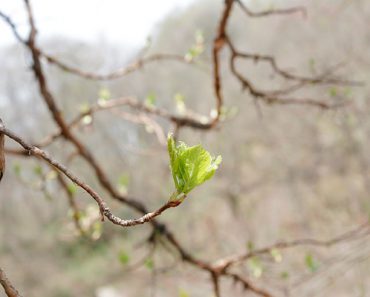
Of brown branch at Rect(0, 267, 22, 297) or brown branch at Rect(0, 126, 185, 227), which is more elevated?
brown branch at Rect(0, 126, 185, 227)

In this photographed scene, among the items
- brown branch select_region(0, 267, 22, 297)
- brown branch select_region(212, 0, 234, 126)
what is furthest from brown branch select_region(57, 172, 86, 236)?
brown branch select_region(0, 267, 22, 297)

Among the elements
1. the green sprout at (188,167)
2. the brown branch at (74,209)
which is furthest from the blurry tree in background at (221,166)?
the green sprout at (188,167)

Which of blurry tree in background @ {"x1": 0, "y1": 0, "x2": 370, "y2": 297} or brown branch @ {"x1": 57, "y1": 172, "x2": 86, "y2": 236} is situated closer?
brown branch @ {"x1": 57, "y1": 172, "x2": 86, "y2": 236}

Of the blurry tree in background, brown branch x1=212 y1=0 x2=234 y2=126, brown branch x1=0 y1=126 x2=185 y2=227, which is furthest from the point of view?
the blurry tree in background

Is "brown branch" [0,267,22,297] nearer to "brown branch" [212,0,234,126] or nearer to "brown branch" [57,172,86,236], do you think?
"brown branch" [212,0,234,126]

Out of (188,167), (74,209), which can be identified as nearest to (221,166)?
(74,209)

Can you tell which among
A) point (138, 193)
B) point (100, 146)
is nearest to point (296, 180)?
point (138, 193)

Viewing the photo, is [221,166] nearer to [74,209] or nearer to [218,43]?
[74,209]

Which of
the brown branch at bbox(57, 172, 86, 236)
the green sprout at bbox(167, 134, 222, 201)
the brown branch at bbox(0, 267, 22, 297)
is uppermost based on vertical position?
the green sprout at bbox(167, 134, 222, 201)

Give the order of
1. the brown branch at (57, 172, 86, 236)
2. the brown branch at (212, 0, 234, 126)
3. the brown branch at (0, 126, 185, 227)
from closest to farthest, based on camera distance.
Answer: the brown branch at (0, 126, 185, 227), the brown branch at (212, 0, 234, 126), the brown branch at (57, 172, 86, 236)

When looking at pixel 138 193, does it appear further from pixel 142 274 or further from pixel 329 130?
pixel 329 130
